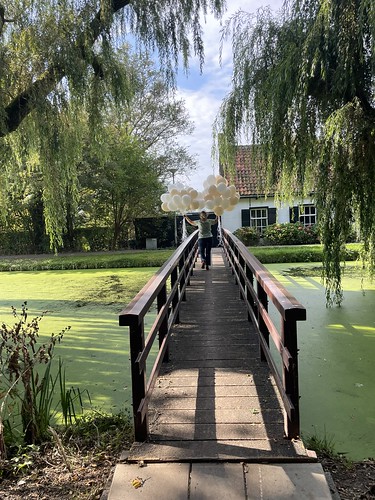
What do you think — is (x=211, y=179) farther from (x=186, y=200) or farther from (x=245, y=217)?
(x=245, y=217)

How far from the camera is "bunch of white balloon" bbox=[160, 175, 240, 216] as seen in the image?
8.48 metres

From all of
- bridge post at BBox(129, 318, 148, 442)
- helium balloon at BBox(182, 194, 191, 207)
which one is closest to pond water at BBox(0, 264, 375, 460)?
bridge post at BBox(129, 318, 148, 442)

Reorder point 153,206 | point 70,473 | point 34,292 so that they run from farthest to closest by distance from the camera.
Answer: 1. point 153,206
2. point 34,292
3. point 70,473

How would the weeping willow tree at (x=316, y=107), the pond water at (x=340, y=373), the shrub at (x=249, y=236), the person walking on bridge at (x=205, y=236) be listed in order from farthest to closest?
the shrub at (x=249, y=236) → the person walking on bridge at (x=205, y=236) → the weeping willow tree at (x=316, y=107) → the pond water at (x=340, y=373)

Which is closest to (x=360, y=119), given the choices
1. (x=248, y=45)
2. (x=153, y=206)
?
(x=248, y=45)

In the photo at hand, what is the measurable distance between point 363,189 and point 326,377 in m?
2.08

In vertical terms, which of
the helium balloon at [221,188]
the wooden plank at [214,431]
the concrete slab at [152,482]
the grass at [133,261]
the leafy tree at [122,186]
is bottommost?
the concrete slab at [152,482]

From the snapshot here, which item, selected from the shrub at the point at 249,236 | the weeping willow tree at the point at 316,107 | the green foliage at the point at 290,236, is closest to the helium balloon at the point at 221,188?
the weeping willow tree at the point at 316,107

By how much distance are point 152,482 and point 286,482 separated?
54 centimetres

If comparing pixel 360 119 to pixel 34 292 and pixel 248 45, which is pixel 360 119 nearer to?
pixel 248 45

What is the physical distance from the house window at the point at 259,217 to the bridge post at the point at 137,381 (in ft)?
48.5

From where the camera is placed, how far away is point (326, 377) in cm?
344

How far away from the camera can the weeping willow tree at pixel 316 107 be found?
13.6 ft

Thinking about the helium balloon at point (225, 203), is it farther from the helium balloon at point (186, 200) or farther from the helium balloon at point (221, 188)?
the helium balloon at point (186, 200)
